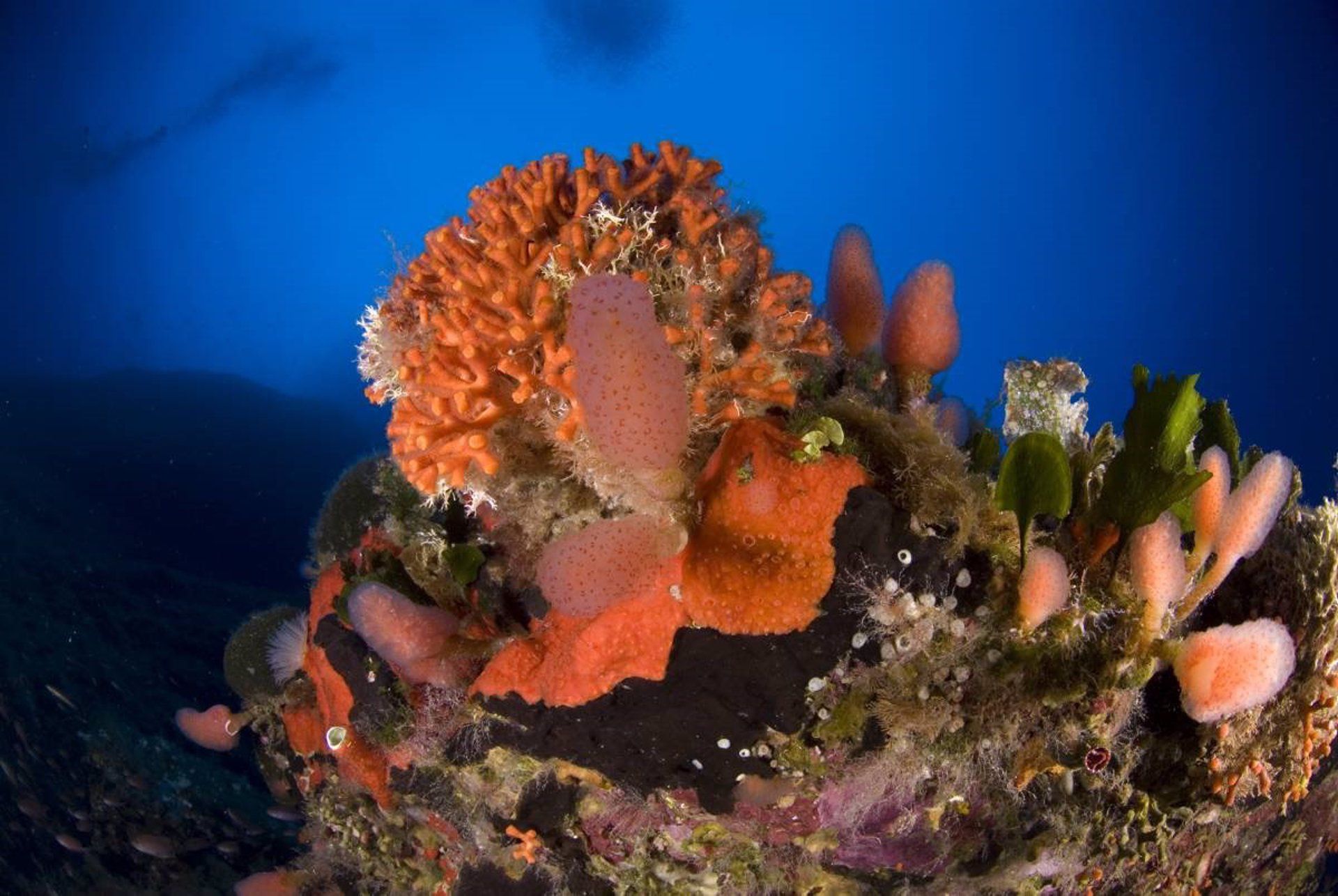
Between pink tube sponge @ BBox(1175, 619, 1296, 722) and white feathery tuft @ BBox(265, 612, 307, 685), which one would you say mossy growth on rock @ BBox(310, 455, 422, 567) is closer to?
white feathery tuft @ BBox(265, 612, 307, 685)

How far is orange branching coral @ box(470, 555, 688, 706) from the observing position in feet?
9.52

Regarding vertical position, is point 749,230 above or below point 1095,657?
above

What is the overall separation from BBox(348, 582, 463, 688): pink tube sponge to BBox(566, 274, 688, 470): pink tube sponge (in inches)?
64.2

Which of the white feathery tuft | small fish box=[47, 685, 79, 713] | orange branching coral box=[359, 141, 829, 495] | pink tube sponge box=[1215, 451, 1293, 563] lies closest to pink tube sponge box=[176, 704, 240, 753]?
the white feathery tuft

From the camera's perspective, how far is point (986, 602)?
282cm

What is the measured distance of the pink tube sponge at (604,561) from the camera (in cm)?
269

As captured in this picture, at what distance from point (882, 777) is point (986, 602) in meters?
0.92

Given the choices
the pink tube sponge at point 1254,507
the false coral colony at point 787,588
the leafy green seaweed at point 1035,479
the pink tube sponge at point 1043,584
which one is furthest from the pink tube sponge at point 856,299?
the pink tube sponge at point 1254,507

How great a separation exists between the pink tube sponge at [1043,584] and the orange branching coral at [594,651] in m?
1.30

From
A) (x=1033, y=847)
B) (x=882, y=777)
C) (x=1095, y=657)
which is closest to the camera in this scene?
(x=1095, y=657)

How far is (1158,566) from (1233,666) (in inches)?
17.3

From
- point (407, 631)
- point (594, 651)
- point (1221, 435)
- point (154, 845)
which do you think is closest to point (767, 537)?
point (594, 651)

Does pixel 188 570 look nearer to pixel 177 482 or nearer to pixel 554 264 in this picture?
pixel 177 482

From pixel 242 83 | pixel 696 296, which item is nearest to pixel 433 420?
pixel 696 296
